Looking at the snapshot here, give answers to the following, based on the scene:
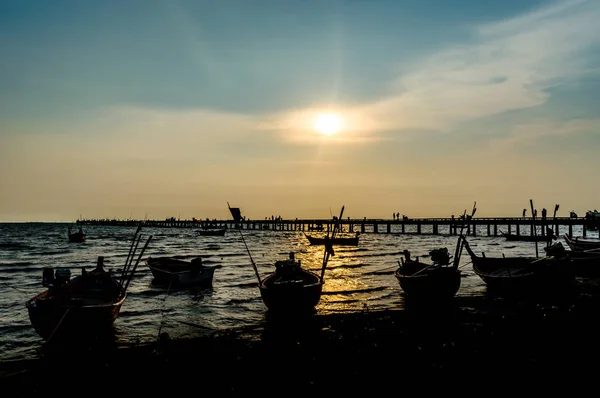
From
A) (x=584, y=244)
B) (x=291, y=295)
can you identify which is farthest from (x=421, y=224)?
(x=291, y=295)

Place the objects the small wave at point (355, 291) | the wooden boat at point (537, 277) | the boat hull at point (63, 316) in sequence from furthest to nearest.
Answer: the small wave at point (355, 291) → the wooden boat at point (537, 277) → the boat hull at point (63, 316)

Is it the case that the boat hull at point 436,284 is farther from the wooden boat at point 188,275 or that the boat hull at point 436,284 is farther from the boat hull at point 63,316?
the wooden boat at point 188,275

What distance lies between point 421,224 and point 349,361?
118m

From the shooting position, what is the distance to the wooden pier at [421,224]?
74.8 m

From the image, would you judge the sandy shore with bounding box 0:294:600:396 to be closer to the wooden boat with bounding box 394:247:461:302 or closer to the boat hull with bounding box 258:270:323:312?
the boat hull with bounding box 258:270:323:312

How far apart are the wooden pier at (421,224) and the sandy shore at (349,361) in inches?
214

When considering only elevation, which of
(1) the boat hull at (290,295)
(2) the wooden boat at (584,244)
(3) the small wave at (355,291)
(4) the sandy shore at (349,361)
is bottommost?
(3) the small wave at (355,291)

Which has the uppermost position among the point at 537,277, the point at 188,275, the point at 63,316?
the point at 537,277

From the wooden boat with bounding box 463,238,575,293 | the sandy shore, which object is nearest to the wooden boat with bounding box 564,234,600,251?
the wooden boat with bounding box 463,238,575,293

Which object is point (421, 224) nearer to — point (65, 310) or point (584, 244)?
point (584, 244)

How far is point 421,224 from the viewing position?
406 feet

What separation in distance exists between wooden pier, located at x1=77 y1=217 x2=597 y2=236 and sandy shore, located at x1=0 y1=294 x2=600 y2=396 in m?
5.43

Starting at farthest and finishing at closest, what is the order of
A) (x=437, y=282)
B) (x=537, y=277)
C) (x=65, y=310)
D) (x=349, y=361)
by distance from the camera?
(x=537, y=277), (x=437, y=282), (x=65, y=310), (x=349, y=361)

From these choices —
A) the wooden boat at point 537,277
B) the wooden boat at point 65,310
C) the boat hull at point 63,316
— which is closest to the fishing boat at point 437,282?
the wooden boat at point 537,277
